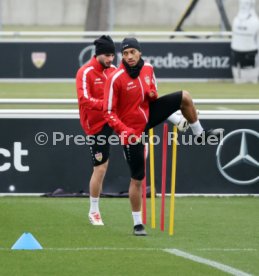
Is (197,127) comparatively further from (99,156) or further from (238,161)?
(238,161)

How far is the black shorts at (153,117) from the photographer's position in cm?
1297

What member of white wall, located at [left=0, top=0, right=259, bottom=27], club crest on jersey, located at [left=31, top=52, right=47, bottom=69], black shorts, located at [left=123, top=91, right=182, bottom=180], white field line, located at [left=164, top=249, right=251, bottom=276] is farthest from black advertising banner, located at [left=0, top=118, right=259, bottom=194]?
white wall, located at [left=0, top=0, right=259, bottom=27]

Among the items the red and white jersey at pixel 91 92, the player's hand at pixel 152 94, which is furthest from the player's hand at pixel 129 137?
the red and white jersey at pixel 91 92

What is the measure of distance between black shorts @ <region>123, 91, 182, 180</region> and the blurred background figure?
791 inches

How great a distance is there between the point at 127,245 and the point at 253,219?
2.56m

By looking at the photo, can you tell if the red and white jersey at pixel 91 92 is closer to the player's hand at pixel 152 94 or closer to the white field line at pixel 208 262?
the player's hand at pixel 152 94

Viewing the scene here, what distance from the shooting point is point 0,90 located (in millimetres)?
30750

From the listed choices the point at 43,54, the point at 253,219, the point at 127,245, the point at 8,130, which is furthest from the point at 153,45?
the point at 127,245

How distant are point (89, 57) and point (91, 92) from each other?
60.6 feet

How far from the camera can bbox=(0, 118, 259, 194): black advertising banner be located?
54.8 feet

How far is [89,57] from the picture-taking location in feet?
107

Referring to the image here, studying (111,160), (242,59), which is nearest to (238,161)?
(111,160)

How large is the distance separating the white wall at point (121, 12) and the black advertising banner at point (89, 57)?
26.6 metres

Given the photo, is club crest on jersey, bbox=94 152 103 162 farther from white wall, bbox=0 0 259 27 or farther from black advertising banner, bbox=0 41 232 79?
white wall, bbox=0 0 259 27
